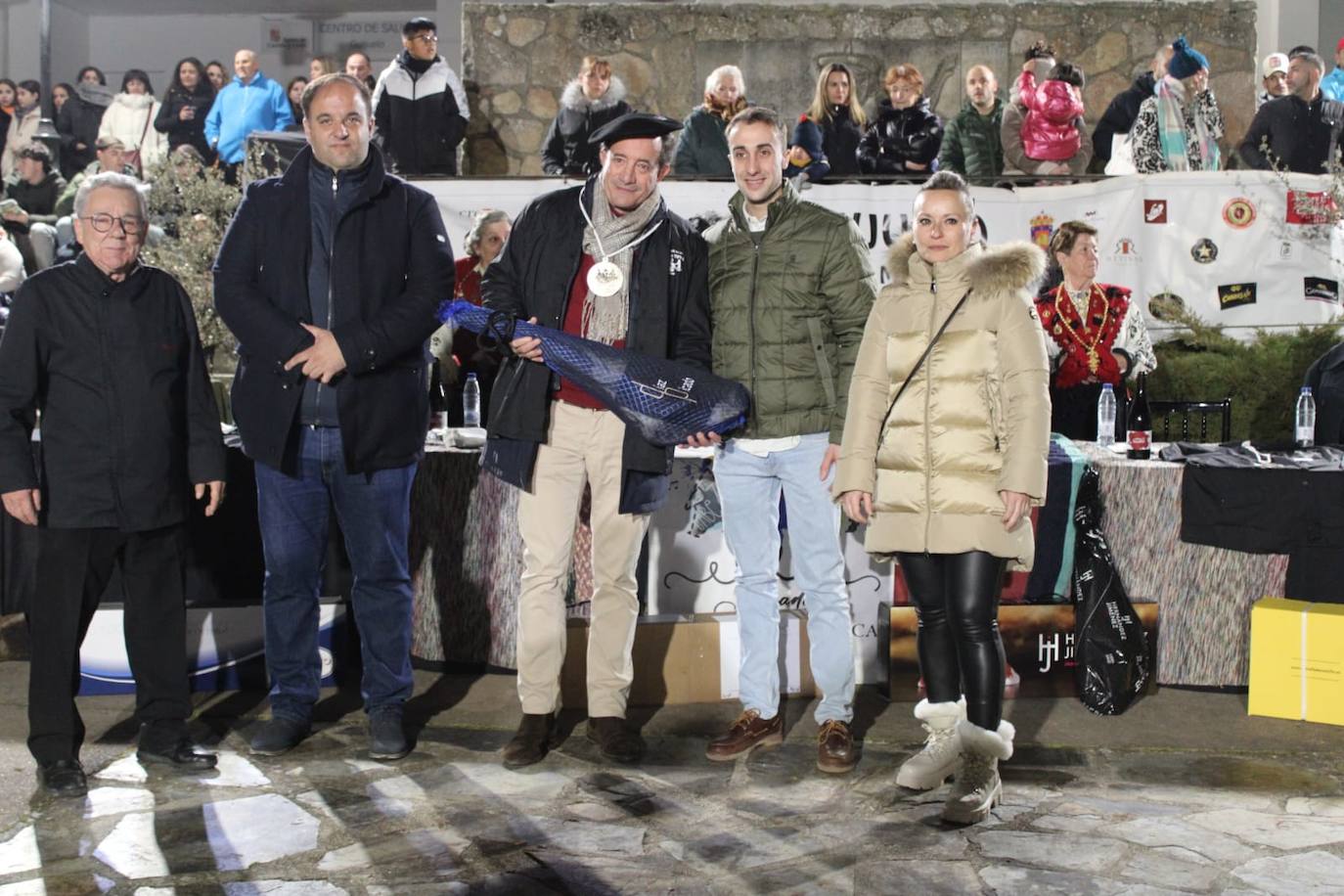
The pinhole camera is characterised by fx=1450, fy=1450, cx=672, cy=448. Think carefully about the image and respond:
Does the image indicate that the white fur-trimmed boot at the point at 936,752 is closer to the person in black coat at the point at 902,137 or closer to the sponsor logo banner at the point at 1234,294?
the sponsor logo banner at the point at 1234,294

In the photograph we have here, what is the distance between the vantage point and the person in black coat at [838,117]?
28.8 feet

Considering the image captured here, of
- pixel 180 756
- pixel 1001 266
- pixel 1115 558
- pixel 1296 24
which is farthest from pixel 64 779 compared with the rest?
pixel 1296 24

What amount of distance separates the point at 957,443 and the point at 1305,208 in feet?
17.9

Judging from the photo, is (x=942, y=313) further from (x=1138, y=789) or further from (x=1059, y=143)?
(x=1059, y=143)

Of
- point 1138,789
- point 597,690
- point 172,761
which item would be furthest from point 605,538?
point 1138,789

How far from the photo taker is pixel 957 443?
369cm

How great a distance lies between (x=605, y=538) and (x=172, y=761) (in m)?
1.38

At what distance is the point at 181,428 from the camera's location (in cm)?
415

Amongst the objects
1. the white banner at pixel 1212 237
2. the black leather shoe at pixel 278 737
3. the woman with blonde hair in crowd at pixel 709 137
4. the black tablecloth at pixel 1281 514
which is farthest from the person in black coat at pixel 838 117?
the black leather shoe at pixel 278 737

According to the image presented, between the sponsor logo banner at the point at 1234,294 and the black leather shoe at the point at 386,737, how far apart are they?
576 centimetres

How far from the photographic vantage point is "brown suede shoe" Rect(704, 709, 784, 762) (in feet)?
13.9

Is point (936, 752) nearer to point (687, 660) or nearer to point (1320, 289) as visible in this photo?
point (687, 660)

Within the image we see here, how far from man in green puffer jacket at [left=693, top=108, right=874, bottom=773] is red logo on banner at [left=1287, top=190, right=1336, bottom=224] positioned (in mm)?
4954

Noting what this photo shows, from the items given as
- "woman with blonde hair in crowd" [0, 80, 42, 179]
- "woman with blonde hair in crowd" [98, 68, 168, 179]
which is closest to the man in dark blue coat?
"woman with blonde hair in crowd" [98, 68, 168, 179]
